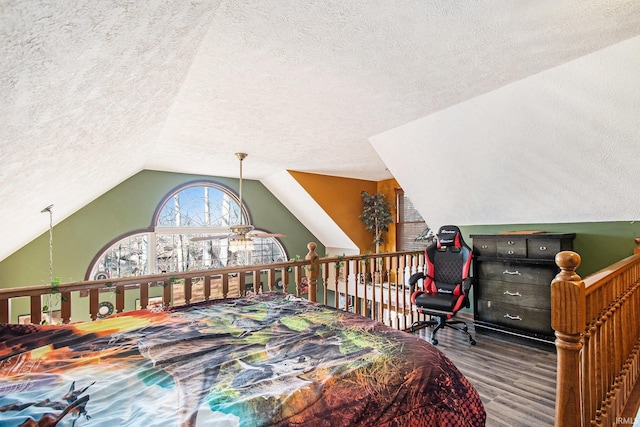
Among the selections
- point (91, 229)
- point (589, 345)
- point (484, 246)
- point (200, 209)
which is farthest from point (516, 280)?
point (91, 229)

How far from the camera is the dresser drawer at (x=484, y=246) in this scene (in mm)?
3787

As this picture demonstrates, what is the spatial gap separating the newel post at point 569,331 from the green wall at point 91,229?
17.7 ft

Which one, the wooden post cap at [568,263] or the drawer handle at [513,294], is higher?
the wooden post cap at [568,263]

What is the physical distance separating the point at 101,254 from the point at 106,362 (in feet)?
16.6

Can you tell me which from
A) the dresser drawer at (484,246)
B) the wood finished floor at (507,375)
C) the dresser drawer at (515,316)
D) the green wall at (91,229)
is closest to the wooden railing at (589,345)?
the wood finished floor at (507,375)

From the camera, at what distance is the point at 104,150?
2898 millimetres

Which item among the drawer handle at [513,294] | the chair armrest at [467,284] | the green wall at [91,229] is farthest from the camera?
the green wall at [91,229]

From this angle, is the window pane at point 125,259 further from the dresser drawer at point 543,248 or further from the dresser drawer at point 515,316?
the dresser drawer at point 543,248

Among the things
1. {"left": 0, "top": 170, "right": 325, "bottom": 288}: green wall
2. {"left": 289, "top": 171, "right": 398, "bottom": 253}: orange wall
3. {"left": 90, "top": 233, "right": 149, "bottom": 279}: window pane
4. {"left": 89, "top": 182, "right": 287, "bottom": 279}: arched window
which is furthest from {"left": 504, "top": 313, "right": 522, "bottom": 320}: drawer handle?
{"left": 90, "top": 233, "right": 149, "bottom": 279}: window pane

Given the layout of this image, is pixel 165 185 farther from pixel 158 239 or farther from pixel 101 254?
pixel 101 254

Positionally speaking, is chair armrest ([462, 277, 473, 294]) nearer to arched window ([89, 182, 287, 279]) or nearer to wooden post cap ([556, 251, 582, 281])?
wooden post cap ([556, 251, 582, 281])

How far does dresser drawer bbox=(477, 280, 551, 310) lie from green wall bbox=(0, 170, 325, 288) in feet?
16.9

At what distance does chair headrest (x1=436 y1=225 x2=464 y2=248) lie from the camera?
385cm

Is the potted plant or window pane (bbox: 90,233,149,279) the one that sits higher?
the potted plant
